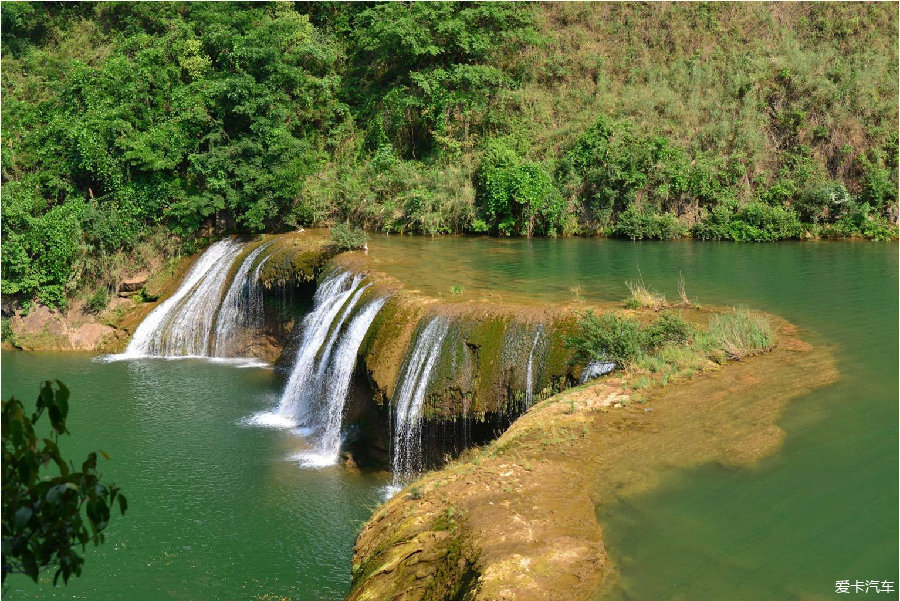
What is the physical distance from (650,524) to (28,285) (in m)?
18.0

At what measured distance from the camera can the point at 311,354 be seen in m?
15.0

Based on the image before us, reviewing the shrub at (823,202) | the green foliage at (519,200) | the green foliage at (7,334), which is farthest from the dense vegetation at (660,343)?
the green foliage at (7,334)

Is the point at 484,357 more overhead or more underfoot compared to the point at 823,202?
more underfoot

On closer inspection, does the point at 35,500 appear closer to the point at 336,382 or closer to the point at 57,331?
the point at 336,382

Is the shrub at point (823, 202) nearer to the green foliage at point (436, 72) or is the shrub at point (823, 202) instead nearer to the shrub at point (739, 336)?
the green foliage at point (436, 72)

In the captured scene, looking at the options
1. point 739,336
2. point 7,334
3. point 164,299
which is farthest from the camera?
point 164,299

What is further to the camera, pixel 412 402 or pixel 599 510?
pixel 412 402

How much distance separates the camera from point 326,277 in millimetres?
16953

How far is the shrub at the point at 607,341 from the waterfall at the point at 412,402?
2.14m

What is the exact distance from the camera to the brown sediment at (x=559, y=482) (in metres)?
6.68

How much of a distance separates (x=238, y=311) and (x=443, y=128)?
1065 centimetres

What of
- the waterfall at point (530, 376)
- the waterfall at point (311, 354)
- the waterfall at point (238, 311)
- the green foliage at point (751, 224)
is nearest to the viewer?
the waterfall at point (530, 376)

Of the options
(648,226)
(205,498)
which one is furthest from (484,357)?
(648,226)

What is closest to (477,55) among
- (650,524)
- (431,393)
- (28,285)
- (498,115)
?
(498,115)
